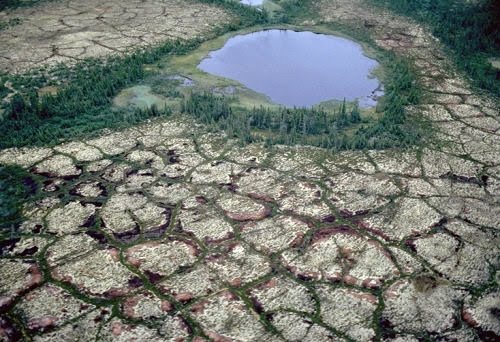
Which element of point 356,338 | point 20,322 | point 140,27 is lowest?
point 20,322

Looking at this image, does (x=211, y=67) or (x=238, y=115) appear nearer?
(x=238, y=115)

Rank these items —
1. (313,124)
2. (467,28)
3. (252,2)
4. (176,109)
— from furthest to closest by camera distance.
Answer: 1. (252,2)
2. (467,28)
3. (176,109)
4. (313,124)

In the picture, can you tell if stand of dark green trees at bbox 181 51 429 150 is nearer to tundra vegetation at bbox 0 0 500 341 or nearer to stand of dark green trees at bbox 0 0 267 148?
tundra vegetation at bbox 0 0 500 341

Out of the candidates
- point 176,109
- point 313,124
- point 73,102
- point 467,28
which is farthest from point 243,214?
point 467,28

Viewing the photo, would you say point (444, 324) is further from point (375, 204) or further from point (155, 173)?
point (155, 173)

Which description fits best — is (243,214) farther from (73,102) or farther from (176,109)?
(73,102)

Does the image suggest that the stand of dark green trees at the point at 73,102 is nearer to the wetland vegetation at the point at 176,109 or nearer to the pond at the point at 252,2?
the wetland vegetation at the point at 176,109

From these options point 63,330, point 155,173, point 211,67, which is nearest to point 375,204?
point 155,173

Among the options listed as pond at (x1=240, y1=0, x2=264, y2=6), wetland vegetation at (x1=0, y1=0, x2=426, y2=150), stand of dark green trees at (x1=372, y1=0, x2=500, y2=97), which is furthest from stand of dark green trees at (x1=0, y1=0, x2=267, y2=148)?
stand of dark green trees at (x1=372, y1=0, x2=500, y2=97)

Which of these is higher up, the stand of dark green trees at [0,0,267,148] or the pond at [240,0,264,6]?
the pond at [240,0,264,6]
